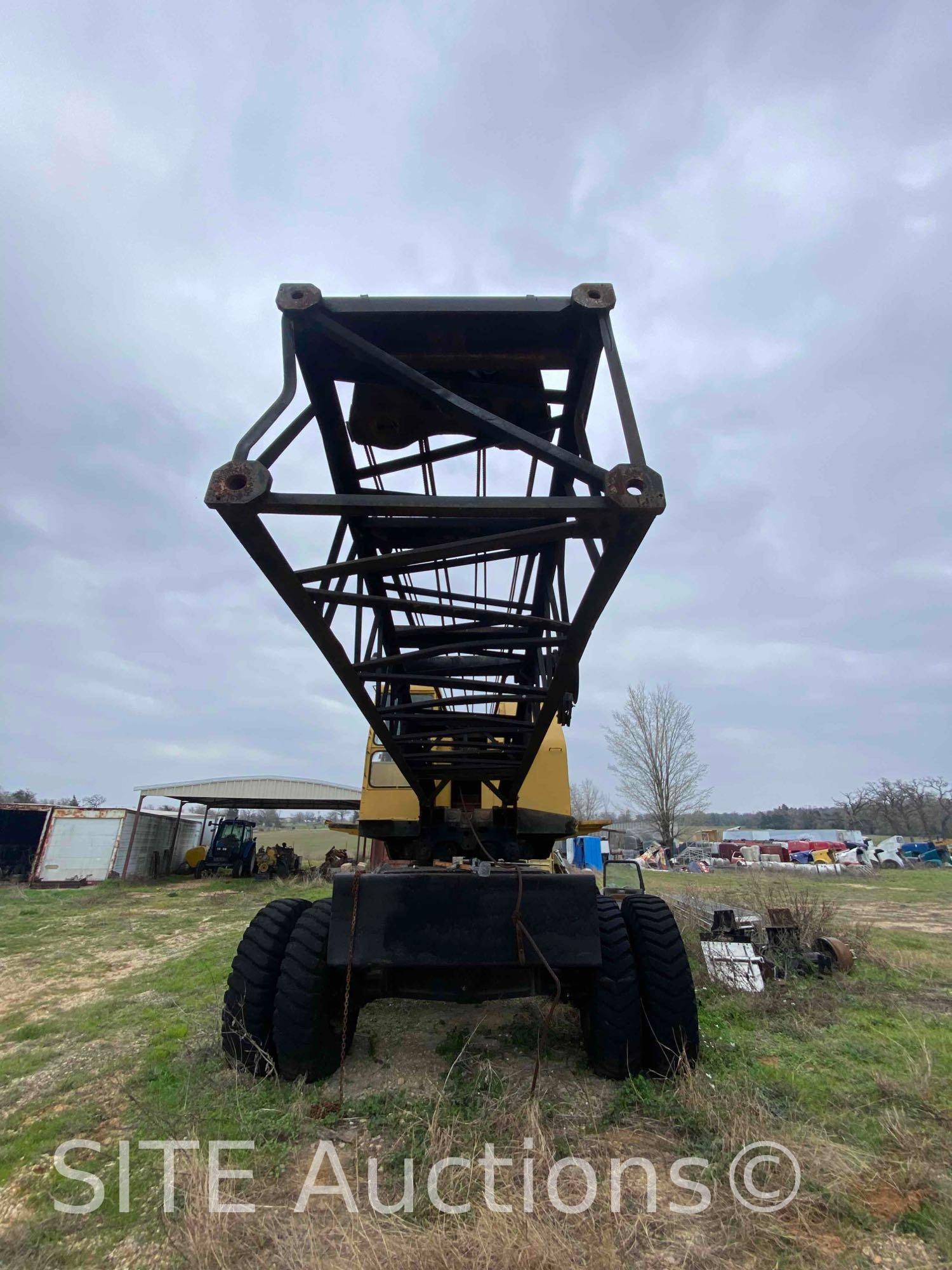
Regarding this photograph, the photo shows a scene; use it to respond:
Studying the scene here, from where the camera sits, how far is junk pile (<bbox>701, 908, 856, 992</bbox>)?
19.2 feet

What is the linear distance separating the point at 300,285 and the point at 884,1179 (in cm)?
470

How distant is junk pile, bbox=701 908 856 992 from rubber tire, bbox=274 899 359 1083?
3.77 m

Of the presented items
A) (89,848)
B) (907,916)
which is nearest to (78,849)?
(89,848)

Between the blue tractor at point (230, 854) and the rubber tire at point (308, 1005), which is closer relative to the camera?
the rubber tire at point (308, 1005)

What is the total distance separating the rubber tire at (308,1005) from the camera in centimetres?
370

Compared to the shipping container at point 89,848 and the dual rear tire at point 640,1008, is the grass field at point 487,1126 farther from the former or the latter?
the shipping container at point 89,848

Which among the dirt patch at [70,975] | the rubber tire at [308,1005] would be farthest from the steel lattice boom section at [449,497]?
the dirt patch at [70,975]

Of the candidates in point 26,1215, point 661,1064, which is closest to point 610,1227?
point 661,1064

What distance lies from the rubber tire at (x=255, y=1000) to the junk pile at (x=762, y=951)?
4105mm

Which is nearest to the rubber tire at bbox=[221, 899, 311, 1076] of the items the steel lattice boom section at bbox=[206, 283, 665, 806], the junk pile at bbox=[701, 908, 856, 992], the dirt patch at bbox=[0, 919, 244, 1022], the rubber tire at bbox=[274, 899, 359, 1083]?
the rubber tire at bbox=[274, 899, 359, 1083]

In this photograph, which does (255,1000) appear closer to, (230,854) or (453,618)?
(453,618)

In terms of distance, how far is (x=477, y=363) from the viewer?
3150 millimetres

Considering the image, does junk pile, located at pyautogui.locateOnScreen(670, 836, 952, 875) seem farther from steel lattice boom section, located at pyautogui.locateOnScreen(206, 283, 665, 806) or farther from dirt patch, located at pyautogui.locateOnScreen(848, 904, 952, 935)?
steel lattice boom section, located at pyautogui.locateOnScreen(206, 283, 665, 806)

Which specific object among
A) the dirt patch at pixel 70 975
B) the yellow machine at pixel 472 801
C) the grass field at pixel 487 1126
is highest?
the yellow machine at pixel 472 801
